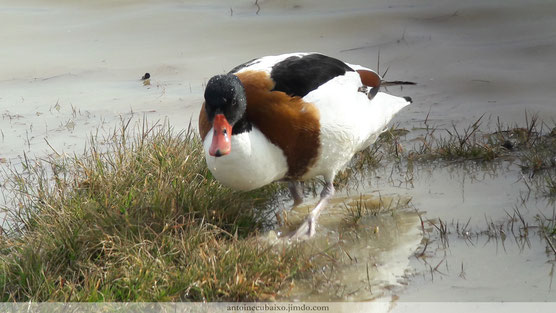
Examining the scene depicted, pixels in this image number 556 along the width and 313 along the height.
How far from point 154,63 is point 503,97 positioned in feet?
11.4

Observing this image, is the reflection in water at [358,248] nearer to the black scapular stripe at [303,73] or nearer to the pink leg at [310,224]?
the pink leg at [310,224]

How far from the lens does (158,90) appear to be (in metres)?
6.88

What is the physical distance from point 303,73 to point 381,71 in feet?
9.33

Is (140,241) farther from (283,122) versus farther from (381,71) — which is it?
(381,71)

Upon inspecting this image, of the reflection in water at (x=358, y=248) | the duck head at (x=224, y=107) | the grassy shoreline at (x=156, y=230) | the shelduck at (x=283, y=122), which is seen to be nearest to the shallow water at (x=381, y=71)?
the reflection in water at (x=358, y=248)

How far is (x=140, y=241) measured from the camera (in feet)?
11.8

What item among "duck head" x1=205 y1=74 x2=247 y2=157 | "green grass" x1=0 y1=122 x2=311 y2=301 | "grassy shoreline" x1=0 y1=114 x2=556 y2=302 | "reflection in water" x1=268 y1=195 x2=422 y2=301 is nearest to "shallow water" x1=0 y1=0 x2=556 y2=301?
"reflection in water" x1=268 y1=195 x2=422 y2=301

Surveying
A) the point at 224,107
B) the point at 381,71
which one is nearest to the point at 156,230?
the point at 224,107

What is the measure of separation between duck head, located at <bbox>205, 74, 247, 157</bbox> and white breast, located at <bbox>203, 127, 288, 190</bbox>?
0.09 metres

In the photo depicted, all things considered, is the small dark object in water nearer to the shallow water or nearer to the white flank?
the shallow water

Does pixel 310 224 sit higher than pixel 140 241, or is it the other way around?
pixel 140 241

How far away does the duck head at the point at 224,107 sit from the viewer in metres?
3.63

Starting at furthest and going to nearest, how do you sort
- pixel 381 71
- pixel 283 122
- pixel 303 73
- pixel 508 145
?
pixel 381 71 < pixel 508 145 < pixel 303 73 < pixel 283 122

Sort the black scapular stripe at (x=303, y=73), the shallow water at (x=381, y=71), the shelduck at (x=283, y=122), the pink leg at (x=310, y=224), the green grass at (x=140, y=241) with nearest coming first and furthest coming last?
the green grass at (x=140, y=241)
the shallow water at (x=381, y=71)
the shelduck at (x=283, y=122)
the black scapular stripe at (x=303, y=73)
the pink leg at (x=310, y=224)
